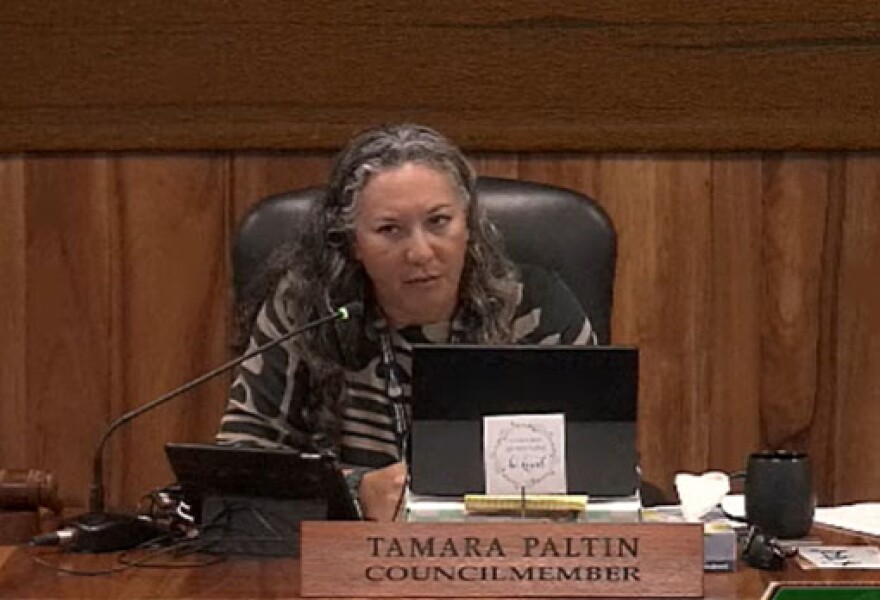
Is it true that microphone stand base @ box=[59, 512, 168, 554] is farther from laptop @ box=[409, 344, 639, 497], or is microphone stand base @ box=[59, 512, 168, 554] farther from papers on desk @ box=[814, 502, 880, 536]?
papers on desk @ box=[814, 502, 880, 536]

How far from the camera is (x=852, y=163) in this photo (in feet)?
11.0

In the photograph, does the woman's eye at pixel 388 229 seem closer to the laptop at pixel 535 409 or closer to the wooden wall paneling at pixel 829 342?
the laptop at pixel 535 409

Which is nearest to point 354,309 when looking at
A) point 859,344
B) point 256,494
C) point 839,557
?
point 256,494

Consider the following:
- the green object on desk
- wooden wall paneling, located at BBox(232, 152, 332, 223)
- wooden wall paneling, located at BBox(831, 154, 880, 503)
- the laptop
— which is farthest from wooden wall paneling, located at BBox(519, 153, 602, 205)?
the green object on desk

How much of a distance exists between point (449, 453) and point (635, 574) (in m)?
0.27

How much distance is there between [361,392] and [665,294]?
33.0 inches

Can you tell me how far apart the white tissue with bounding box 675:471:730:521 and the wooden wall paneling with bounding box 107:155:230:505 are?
1.37m

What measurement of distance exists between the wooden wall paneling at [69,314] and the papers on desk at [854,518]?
151 centimetres

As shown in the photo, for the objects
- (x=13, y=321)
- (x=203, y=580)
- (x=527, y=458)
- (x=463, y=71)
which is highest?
(x=463, y=71)

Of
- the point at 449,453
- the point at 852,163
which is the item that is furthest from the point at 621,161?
the point at 449,453

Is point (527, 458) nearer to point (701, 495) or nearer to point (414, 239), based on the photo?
point (701, 495)

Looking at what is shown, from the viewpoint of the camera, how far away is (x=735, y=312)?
3.40 meters

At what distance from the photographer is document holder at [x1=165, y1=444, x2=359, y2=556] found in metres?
2.05

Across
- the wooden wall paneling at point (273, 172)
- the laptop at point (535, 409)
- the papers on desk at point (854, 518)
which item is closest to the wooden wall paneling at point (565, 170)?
the wooden wall paneling at point (273, 172)
